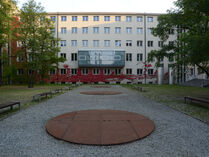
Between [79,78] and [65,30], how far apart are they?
1162 centimetres

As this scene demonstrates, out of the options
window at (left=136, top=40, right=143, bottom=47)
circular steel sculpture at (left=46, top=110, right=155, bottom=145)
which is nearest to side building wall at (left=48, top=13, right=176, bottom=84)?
window at (left=136, top=40, right=143, bottom=47)

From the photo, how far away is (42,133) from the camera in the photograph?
4621mm

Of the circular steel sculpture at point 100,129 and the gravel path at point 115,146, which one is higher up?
the circular steel sculpture at point 100,129

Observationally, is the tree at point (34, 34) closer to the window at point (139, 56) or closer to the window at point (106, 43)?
the window at point (106, 43)

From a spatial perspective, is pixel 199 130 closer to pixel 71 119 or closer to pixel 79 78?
pixel 71 119

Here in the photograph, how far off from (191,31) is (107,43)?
2434 cm

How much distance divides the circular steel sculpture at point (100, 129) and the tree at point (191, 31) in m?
5.55

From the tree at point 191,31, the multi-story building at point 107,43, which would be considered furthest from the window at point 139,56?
the tree at point 191,31

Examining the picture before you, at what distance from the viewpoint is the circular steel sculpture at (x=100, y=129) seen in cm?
404

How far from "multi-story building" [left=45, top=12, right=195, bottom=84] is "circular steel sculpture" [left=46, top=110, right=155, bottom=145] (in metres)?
28.3

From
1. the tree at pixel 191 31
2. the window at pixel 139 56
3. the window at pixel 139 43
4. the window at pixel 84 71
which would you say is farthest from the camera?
the window at pixel 139 43

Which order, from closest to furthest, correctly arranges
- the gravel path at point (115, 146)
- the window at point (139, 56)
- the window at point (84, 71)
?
1. the gravel path at point (115, 146)
2. the window at point (84, 71)
3. the window at point (139, 56)

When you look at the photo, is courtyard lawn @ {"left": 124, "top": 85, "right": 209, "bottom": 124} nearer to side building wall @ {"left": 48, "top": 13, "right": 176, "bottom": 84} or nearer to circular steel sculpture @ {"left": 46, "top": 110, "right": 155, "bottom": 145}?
circular steel sculpture @ {"left": 46, "top": 110, "right": 155, "bottom": 145}

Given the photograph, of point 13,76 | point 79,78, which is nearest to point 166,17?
point 79,78
